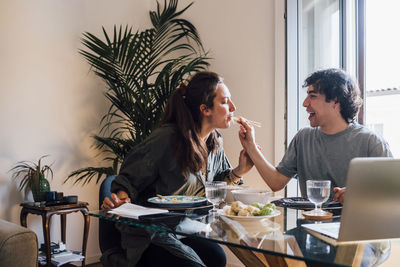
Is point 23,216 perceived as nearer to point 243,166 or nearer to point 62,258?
point 62,258

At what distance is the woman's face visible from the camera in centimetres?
200

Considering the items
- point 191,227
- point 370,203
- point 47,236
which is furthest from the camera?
point 47,236

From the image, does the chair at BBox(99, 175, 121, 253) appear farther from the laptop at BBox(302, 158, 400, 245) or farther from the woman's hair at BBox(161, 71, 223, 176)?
the laptop at BBox(302, 158, 400, 245)

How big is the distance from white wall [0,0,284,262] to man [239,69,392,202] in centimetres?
98

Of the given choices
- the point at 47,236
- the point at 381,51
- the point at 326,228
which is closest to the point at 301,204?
the point at 326,228

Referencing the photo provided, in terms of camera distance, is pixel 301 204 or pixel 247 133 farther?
pixel 247 133

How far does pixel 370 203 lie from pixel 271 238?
250mm

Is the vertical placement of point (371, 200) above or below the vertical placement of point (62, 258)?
above

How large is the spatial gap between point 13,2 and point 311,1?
224 cm

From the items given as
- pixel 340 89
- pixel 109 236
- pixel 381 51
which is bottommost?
pixel 109 236

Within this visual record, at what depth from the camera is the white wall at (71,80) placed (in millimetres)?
3111

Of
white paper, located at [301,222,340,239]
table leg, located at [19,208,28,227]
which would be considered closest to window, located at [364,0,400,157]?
white paper, located at [301,222,340,239]

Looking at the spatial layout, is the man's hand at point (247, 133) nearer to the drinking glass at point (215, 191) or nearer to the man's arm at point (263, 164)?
the man's arm at point (263, 164)

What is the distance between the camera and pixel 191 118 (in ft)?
6.34
